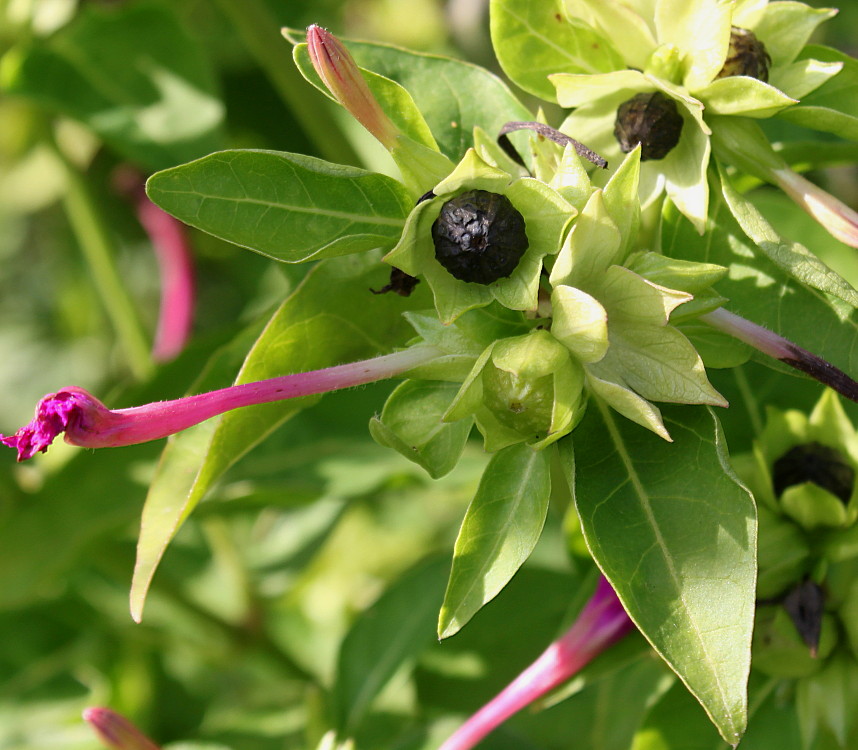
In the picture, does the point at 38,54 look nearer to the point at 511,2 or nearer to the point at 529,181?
the point at 511,2

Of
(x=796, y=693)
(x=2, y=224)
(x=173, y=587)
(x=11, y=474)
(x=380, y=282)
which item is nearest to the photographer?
(x=380, y=282)

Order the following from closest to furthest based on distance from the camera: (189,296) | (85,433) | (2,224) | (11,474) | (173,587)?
(85,433)
(11,474)
(173,587)
(189,296)
(2,224)

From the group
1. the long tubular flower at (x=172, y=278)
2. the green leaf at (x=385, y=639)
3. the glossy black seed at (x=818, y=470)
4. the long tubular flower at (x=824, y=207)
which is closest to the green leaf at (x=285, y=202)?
the long tubular flower at (x=824, y=207)

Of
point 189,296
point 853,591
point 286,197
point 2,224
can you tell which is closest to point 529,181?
point 286,197

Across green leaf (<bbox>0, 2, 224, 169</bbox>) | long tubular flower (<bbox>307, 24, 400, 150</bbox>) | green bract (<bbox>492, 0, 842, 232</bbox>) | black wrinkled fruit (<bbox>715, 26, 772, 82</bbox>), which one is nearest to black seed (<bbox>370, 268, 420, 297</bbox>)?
long tubular flower (<bbox>307, 24, 400, 150</bbox>)

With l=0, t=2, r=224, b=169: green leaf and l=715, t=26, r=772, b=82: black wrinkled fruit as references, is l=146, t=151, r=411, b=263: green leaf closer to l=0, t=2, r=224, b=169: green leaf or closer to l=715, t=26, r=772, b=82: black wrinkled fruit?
l=715, t=26, r=772, b=82: black wrinkled fruit

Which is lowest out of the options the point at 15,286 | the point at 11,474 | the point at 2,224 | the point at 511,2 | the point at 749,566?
the point at 15,286

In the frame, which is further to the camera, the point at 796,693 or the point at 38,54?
the point at 38,54
